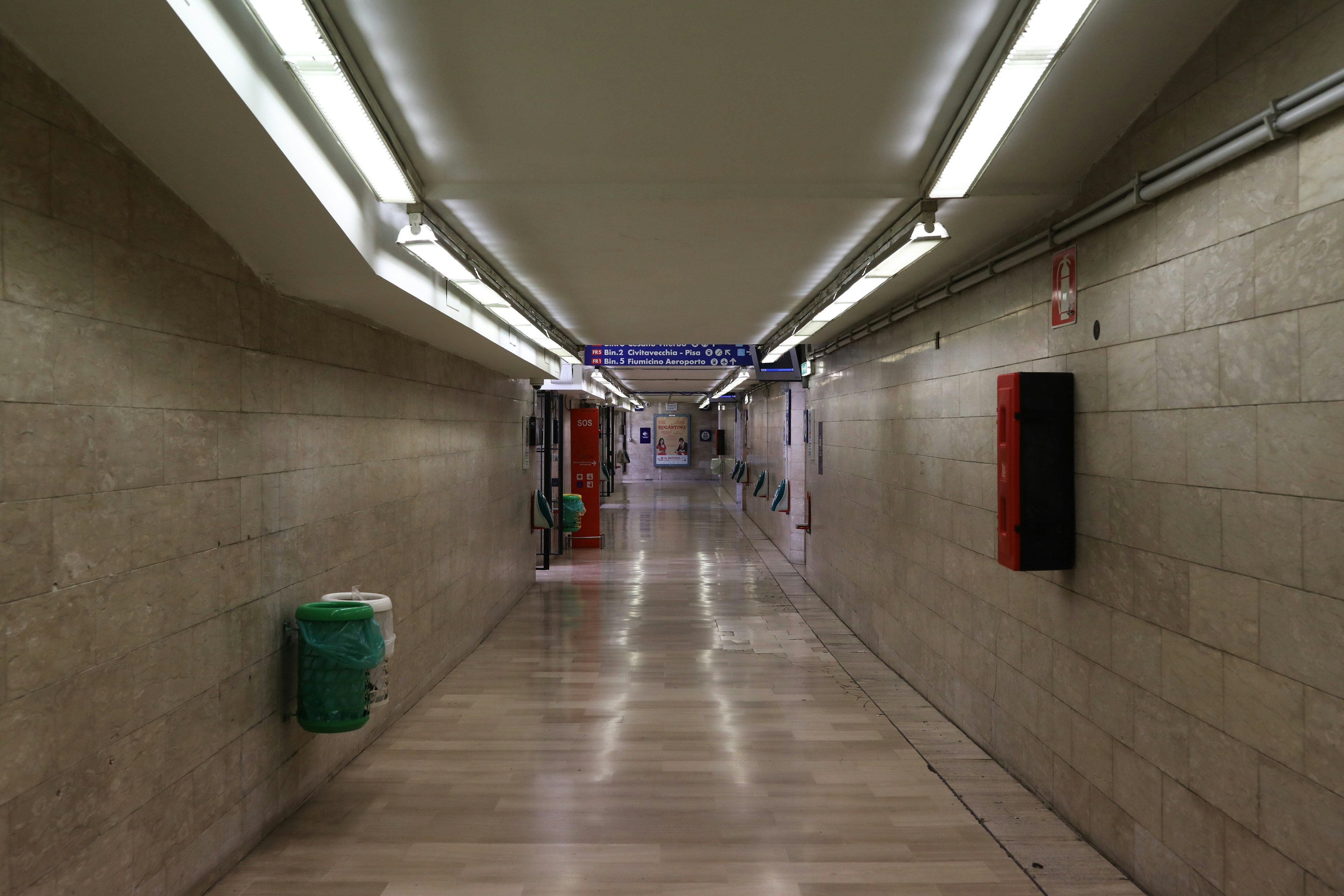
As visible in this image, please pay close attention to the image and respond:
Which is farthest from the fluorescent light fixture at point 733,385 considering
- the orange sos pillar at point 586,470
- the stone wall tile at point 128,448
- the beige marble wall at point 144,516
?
the stone wall tile at point 128,448

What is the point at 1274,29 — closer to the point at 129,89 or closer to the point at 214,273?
the point at 129,89

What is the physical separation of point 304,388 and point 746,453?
1592 centimetres

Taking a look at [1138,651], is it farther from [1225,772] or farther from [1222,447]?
[1222,447]

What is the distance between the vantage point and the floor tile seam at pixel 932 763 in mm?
3119

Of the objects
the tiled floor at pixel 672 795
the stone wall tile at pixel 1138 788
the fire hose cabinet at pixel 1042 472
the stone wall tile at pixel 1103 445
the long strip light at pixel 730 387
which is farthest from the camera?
the long strip light at pixel 730 387

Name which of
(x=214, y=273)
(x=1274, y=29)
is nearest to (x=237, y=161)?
(x=214, y=273)

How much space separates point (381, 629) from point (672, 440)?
2782 centimetres

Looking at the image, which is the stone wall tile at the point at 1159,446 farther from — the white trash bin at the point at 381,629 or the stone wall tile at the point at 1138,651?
the white trash bin at the point at 381,629

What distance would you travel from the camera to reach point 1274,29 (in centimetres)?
226

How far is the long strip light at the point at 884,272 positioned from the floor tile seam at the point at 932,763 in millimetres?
2794

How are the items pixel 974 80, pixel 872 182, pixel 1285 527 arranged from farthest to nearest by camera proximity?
pixel 872 182, pixel 974 80, pixel 1285 527

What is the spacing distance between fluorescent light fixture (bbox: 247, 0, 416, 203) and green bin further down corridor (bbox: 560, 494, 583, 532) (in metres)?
9.04

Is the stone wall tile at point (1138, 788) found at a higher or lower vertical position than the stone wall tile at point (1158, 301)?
Result: lower

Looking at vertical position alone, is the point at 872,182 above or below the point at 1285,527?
above
